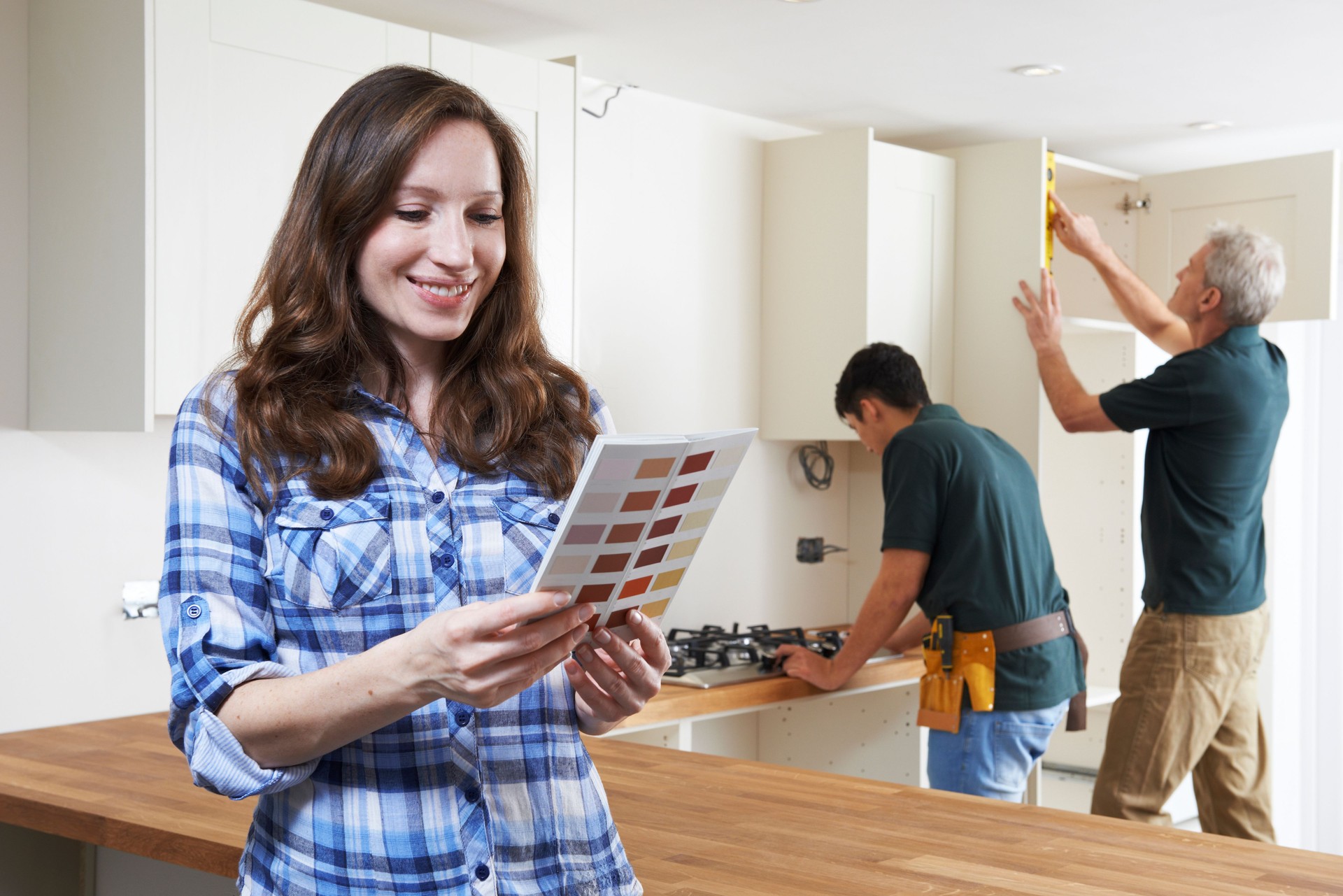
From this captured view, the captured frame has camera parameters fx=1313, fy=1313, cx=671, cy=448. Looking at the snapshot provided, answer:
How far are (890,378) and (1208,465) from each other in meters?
0.78

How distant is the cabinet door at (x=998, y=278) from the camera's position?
3.76m

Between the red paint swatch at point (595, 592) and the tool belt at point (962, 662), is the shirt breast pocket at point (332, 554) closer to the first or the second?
the red paint swatch at point (595, 592)

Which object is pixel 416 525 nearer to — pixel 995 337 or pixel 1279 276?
pixel 1279 276

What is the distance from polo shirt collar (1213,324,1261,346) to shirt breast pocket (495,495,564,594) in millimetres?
2470

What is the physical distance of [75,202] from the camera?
91.4 inches

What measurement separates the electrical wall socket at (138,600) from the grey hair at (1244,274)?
247 centimetres

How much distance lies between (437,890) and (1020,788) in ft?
7.24

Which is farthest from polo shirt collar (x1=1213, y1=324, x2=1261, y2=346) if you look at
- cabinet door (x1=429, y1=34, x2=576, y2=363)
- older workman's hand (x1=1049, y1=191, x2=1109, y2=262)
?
cabinet door (x1=429, y1=34, x2=576, y2=363)

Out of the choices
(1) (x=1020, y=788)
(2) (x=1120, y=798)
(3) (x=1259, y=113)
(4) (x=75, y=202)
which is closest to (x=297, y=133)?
(4) (x=75, y=202)

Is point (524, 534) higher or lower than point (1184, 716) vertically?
higher

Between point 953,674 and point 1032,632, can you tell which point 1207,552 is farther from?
point 953,674

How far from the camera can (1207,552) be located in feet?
10.1

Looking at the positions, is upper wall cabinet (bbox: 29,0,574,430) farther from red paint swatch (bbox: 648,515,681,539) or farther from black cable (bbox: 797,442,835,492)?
black cable (bbox: 797,442,835,492)

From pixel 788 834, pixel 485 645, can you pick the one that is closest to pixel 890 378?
pixel 788 834
